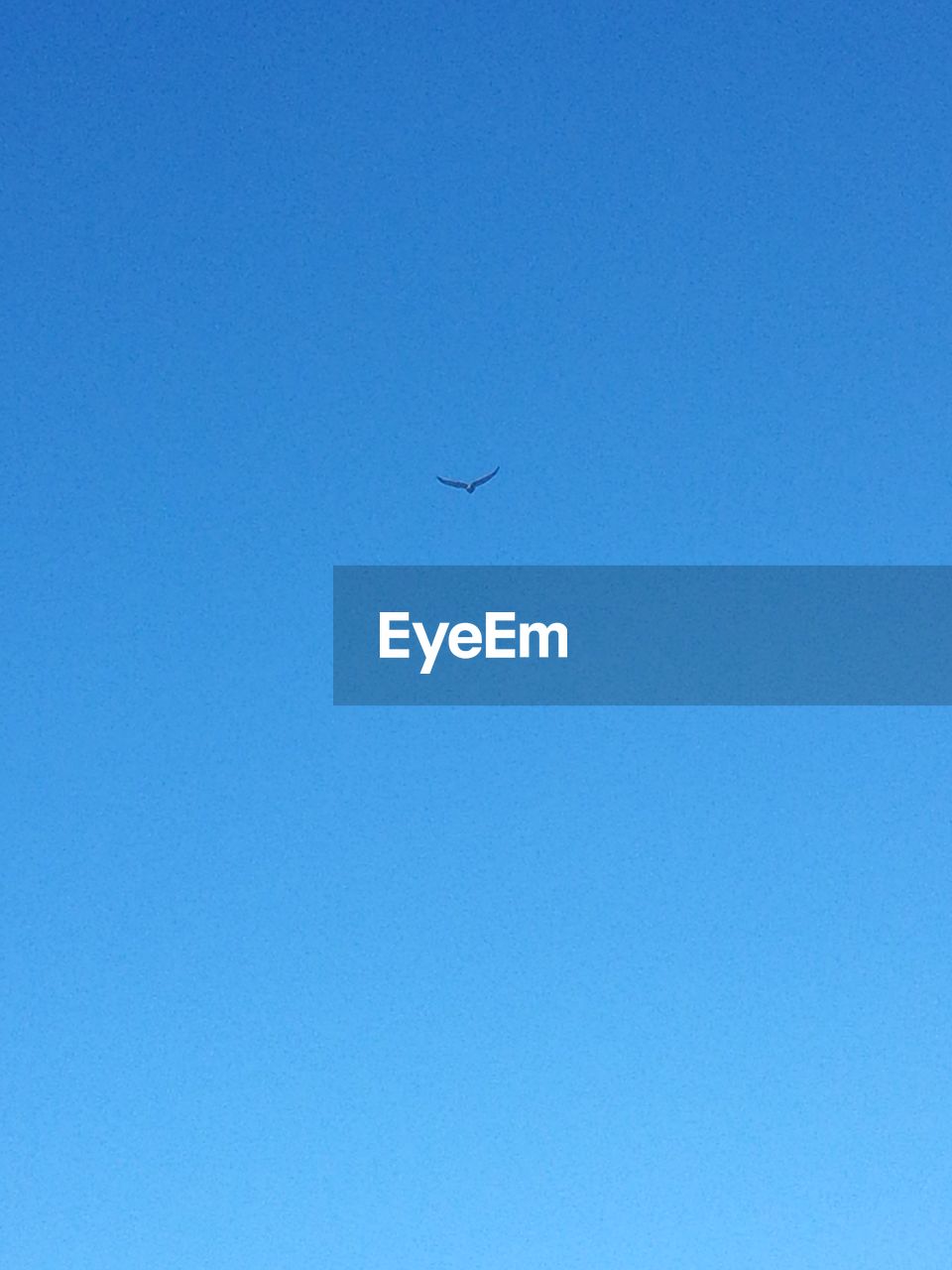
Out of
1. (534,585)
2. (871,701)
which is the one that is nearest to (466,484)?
(534,585)

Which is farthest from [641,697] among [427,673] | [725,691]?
[427,673]

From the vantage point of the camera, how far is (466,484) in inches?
239

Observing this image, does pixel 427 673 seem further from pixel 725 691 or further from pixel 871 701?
pixel 871 701

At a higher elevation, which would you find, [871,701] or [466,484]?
[466,484]

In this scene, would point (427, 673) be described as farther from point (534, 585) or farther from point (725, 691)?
point (725, 691)

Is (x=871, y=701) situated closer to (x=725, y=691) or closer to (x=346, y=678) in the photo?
(x=725, y=691)

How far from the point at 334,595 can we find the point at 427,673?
35cm

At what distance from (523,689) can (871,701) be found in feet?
3.30

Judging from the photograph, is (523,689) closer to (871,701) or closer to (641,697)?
(641,697)

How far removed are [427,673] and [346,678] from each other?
0.24 m

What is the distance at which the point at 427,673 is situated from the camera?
6031 millimetres

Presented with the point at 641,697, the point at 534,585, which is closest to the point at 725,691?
the point at 641,697

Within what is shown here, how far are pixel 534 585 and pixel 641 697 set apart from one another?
0.45 m

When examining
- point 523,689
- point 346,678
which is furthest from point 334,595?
point 523,689
